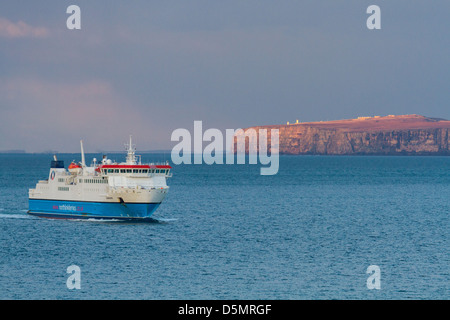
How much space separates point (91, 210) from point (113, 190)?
4.69 metres

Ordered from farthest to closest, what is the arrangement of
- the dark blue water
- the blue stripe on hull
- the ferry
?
the blue stripe on hull, the ferry, the dark blue water

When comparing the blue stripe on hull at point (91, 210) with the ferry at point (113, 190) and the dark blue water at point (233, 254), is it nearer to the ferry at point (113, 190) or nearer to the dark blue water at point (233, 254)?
the ferry at point (113, 190)

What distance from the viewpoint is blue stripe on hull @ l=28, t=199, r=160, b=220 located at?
7412cm

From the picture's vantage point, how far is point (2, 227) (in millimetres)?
73562

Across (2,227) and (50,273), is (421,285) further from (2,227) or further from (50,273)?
(2,227)

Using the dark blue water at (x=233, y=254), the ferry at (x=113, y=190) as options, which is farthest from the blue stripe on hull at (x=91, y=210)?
the dark blue water at (x=233, y=254)

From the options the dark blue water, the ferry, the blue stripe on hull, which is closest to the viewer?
the dark blue water

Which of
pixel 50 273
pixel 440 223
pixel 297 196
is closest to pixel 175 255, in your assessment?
pixel 50 273

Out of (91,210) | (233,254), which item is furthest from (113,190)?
(233,254)

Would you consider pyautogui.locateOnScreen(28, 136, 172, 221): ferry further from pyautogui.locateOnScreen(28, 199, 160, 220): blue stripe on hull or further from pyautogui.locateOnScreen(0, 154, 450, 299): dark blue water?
pyautogui.locateOnScreen(0, 154, 450, 299): dark blue water

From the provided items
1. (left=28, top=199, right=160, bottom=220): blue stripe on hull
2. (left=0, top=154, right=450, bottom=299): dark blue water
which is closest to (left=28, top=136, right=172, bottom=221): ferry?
(left=28, top=199, right=160, bottom=220): blue stripe on hull

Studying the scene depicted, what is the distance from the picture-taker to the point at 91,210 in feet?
250
